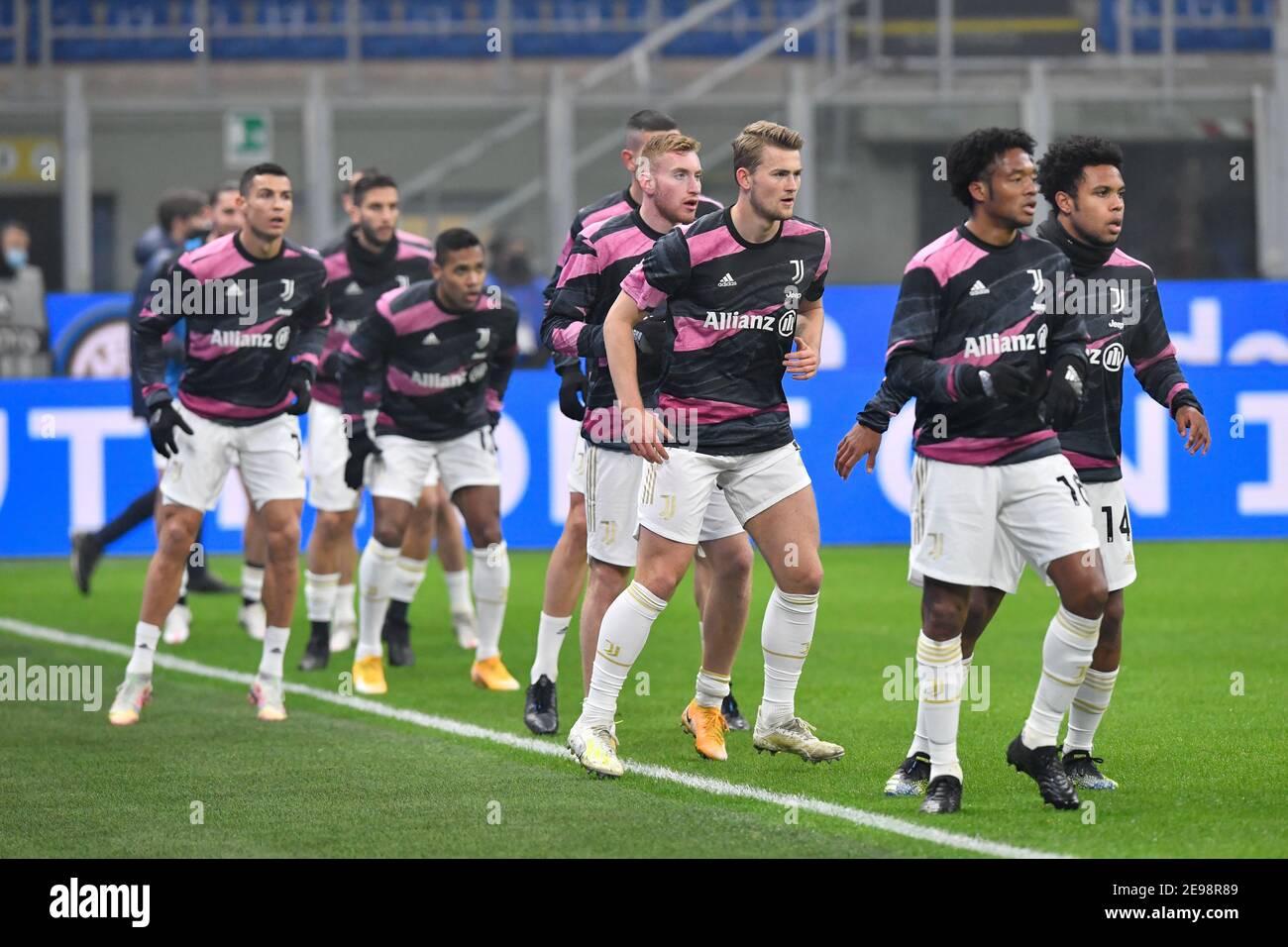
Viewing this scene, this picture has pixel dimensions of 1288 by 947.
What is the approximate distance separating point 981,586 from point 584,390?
1.98 metres

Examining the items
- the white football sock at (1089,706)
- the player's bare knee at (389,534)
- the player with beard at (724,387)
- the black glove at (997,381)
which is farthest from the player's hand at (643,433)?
the player's bare knee at (389,534)

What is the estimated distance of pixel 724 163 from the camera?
19031 millimetres

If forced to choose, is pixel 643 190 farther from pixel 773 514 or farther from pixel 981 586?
pixel 981 586

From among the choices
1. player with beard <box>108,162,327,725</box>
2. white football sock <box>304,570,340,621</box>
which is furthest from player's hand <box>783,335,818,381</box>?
white football sock <box>304,570,340,621</box>

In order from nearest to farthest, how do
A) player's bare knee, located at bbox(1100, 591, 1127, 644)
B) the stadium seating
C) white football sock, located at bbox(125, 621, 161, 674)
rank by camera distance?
player's bare knee, located at bbox(1100, 591, 1127, 644)
white football sock, located at bbox(125, 621, 161, 674)
the stadium seating

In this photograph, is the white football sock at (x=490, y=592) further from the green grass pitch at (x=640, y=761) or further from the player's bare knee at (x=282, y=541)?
the player's bare knee at (x=282, y=541)

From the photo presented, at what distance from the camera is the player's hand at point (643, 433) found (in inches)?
248

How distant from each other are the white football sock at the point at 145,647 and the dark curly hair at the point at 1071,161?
159 inches

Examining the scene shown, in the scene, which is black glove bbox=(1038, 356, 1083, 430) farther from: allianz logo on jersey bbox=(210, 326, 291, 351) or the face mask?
the face mask

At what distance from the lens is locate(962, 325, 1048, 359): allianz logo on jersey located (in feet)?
19.3

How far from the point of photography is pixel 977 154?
5.91 metres

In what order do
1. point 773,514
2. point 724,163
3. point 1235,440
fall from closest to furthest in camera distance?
point 773,514 → point 1235,440 → point 724,163

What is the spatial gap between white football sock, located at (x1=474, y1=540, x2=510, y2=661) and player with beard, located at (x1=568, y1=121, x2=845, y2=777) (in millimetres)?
2202

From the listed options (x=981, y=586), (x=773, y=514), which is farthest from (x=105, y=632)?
(x=981, y=586)
